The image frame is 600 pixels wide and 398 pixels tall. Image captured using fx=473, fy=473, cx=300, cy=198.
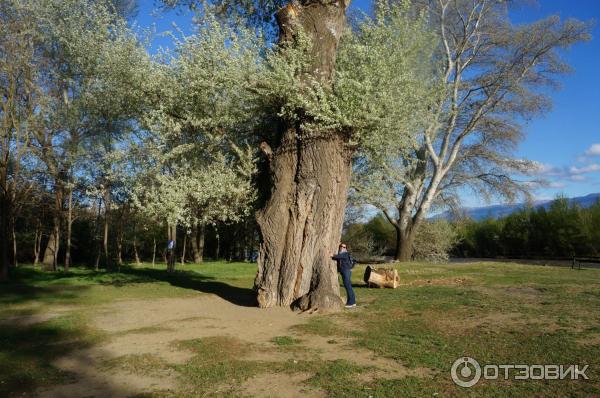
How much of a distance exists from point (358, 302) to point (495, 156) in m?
21.3

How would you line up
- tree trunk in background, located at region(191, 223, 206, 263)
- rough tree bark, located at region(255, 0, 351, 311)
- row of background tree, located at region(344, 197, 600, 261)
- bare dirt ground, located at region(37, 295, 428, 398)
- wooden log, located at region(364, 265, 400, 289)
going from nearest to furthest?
1. bare dirt ground, located at region(37, 295, 428, 398)
2. rough tree bark, located at region(255, 0, 351, 311)
3. wooden log, located at region(364, 265, 400, 289)
4. row of background tree, located at region(344, 197, 600, 261)
5. tree trunk in background, located at region(191, 223, 206, 263)

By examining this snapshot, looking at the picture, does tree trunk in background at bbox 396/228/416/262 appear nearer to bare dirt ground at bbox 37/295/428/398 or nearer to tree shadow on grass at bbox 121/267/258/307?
tree shadow on grass at bbox 121/267/258/307

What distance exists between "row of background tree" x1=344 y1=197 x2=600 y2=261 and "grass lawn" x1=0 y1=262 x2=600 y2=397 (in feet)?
74.5

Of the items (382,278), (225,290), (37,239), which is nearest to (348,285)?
(382,278)

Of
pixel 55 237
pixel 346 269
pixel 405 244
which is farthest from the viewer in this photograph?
pixel 405 244

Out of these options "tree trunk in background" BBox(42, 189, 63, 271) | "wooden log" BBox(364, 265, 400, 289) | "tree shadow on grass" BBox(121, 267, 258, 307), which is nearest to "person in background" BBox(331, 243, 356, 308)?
"tree shadow on grass" BBox(121, 267, 258, 307)

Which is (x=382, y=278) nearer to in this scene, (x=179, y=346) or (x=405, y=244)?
(x=179, y=346)

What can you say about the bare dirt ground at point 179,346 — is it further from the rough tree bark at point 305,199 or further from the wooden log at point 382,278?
the wooden log at point 382,278

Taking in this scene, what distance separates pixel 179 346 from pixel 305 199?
5029mm

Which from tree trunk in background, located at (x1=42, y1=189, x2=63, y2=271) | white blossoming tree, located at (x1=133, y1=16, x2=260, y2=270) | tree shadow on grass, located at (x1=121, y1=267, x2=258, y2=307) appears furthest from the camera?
tree trunk in background, located at (x1=42, y1=189, x2=63, y2=271)

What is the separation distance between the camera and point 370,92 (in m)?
11.7

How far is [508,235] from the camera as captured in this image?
47.5 m

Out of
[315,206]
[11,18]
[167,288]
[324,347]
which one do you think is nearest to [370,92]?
[315,206]

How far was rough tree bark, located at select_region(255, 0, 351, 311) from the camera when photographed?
11992 millimetres
